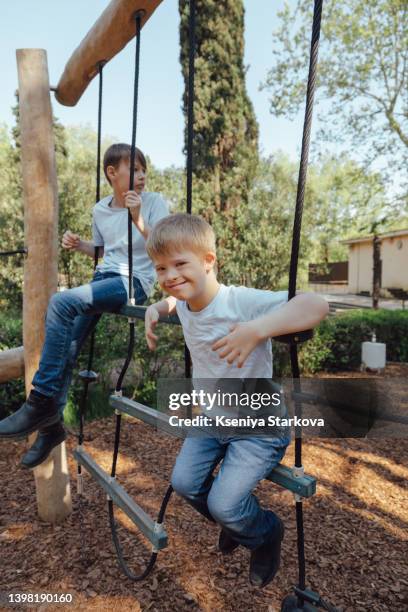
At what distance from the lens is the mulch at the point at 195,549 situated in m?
2.27

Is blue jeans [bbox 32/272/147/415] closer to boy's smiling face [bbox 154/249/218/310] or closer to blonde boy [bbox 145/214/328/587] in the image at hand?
blonde boy [bbox 145/214/328/587]

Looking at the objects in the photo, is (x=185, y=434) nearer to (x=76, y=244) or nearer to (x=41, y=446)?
(x=41, y=446)

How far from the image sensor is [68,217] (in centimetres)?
709

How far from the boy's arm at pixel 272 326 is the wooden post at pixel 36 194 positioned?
59.2 inches

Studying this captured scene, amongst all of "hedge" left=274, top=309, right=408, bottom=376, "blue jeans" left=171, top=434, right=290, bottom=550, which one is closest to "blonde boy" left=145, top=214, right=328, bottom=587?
"blue jeans" left=171, top=434, right=290, bottom=550

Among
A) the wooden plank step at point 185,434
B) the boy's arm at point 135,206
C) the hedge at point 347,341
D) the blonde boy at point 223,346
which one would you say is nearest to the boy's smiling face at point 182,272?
the blonde boy at point 223,346

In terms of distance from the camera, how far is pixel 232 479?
1.47 m

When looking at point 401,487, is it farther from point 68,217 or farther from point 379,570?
point 68,217

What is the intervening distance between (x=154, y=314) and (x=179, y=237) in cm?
36

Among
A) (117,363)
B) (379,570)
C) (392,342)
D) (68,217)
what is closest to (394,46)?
(392,342)

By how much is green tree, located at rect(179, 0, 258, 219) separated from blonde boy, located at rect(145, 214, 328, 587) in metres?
7.58

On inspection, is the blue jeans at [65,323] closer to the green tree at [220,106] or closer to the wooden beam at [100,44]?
the wooden beam at [100,44]

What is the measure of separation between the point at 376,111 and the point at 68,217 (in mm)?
8848

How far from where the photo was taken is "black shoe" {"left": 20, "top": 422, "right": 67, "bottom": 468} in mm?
2154
